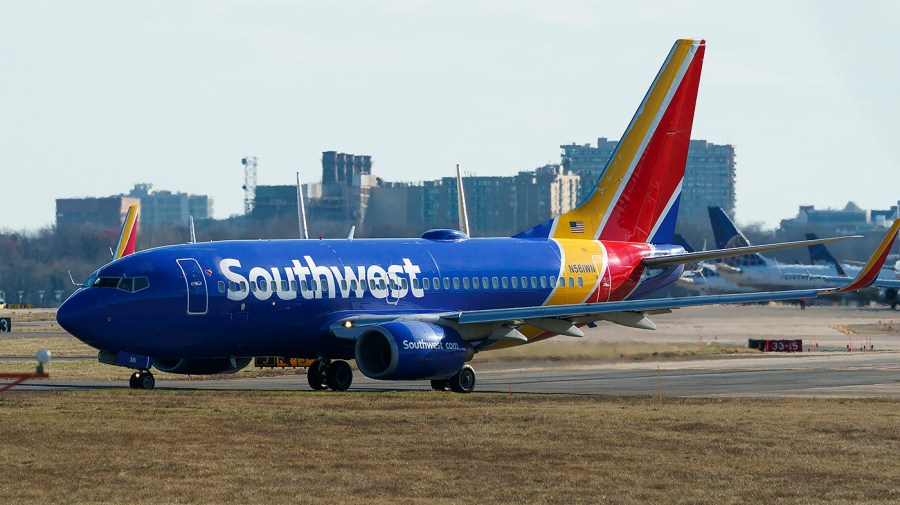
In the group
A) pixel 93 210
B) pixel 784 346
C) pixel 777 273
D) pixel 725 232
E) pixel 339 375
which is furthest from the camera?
pixel 93 210

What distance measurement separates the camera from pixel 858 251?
145m

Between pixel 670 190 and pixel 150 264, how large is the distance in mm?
18311

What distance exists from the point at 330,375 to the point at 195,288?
15.6 ft

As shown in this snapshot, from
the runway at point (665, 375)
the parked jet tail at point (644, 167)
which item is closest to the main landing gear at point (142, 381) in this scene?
the runway at point (665, 375)

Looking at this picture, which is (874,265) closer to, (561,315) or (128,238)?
(561,315)

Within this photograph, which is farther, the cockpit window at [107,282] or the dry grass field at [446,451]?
the cockpit window at [107,282]

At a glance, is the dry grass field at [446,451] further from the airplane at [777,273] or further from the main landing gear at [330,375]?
the airplane at [777,273]

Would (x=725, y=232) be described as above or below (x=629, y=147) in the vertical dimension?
above

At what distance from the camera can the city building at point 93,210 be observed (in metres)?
183

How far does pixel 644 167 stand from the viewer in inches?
1804

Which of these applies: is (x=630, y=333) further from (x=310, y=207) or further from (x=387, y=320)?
(x=310, y=207)

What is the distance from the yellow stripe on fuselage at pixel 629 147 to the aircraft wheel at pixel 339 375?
10.2 metres

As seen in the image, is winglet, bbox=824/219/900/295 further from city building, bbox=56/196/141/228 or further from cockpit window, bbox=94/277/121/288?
A: city building, bbox=56/196/141/228

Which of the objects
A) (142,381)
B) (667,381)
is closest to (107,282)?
(142,381)
